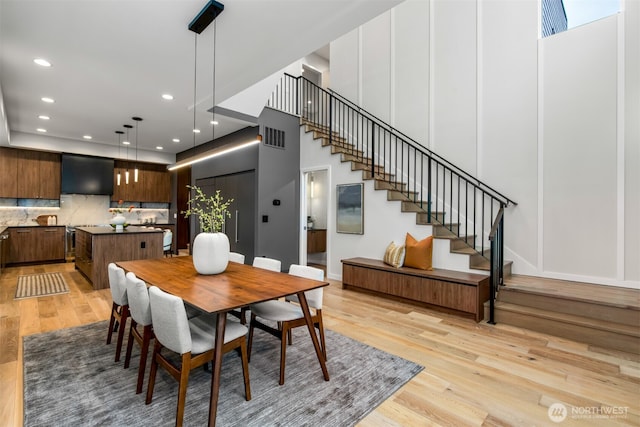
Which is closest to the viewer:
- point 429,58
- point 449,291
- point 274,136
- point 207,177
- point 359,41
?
point 449,291

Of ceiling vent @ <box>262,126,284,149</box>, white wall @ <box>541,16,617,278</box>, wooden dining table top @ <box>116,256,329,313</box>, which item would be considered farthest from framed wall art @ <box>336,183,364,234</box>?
wooden dining table top @ <box>116,256,329,313</box>

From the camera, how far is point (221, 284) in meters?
2.33

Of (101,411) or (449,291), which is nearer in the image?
(101,411)

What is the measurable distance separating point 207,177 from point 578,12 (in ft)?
23.6

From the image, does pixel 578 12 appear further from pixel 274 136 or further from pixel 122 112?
pixel 122 112

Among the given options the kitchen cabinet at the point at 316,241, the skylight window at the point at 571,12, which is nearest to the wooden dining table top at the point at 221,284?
the kitchen cabinet at the point at 316,241

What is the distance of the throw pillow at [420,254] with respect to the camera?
4.22m

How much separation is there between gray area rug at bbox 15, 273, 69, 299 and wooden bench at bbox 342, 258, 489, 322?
14.8 feet

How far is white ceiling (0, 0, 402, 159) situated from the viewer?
2.52 meters

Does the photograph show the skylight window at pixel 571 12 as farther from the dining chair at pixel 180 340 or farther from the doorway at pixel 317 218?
the dining chair at pixel 180 340

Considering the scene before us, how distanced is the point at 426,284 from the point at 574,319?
58.9 inches

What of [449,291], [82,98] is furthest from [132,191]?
[449,291]

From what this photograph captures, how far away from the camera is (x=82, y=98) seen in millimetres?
4480

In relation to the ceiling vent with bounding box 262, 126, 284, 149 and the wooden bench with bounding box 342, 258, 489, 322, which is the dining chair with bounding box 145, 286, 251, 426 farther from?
the ceiling vent with bounding box 262, 126, 284, 149
